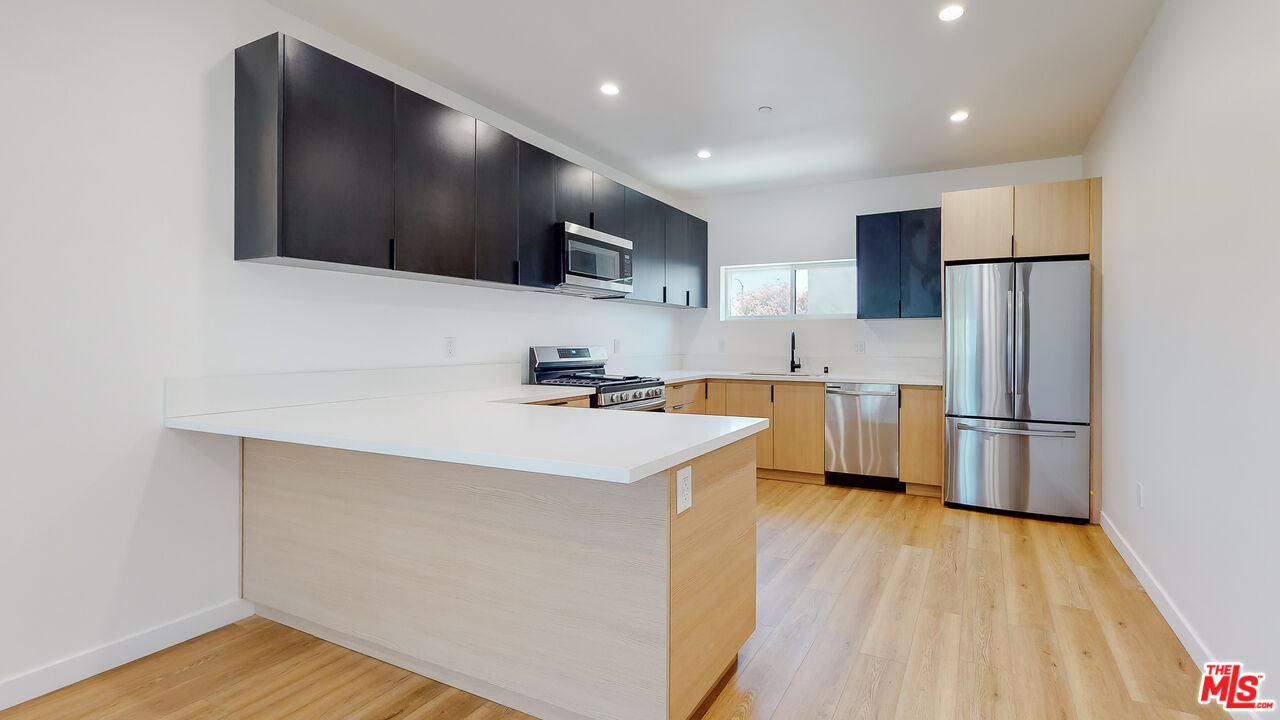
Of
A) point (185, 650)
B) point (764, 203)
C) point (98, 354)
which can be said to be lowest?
point (185, 650)

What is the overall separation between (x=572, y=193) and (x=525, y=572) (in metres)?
2.62

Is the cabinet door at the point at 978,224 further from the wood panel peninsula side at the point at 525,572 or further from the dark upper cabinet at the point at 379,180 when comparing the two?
the wood panel peninsula side at the point at 525,572

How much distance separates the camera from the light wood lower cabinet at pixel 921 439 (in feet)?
14.5

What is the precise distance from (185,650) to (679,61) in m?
3.24

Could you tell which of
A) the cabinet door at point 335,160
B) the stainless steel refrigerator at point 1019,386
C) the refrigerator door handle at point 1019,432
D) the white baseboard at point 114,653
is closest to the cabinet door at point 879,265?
the stainless steel refrigerator at point 1019,386

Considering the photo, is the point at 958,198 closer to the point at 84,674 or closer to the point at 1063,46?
the point at 1063,46

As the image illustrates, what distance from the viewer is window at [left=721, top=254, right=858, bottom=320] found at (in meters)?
5.40

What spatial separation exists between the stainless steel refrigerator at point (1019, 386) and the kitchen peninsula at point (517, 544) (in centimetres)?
262

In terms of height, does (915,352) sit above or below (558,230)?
below

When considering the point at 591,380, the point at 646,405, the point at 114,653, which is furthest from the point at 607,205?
the point at 114,653

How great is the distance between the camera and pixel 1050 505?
3.87 metres

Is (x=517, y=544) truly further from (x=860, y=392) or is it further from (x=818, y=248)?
(x=818, y=248)

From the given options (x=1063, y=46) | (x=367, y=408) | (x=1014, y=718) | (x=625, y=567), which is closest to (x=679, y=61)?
(x=1063, y=46)

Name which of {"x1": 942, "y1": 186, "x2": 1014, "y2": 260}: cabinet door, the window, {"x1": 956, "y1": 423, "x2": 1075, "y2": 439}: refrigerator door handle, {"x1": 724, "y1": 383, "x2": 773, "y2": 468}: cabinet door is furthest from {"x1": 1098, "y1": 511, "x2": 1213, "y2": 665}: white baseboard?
the window
